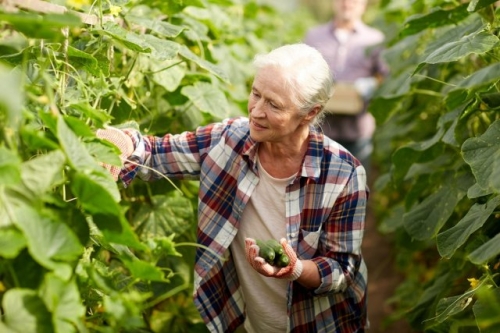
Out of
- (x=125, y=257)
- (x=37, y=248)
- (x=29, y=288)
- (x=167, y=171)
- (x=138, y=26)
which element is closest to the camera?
(x=37, y=248)

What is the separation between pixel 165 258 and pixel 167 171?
1.56ft

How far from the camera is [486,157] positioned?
210 centimetres

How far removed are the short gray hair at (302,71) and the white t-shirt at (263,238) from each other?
0.86 feet

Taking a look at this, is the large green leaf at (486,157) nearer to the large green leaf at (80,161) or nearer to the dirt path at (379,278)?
the large green leaf at (80,161)

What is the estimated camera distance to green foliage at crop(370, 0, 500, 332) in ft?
6.98

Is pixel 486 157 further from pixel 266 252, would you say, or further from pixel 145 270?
pixel 145 270

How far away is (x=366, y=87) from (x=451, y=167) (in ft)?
6.71

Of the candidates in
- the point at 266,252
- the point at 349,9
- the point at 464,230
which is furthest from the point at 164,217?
the point at 349,9

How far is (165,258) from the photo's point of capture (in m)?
2.86

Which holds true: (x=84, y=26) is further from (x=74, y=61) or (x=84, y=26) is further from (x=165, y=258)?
(x=165, y=258)

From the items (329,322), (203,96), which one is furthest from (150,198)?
(329,322)

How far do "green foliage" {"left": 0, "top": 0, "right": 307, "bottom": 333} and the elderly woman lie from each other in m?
0.24

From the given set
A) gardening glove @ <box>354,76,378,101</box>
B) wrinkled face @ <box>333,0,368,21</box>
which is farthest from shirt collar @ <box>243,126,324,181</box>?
wrinkled face @ <box>333,0,368,21</box>

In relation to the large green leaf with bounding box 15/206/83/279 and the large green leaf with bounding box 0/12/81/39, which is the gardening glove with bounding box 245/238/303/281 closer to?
the large green leaf with bounding box 15/206/83/279
